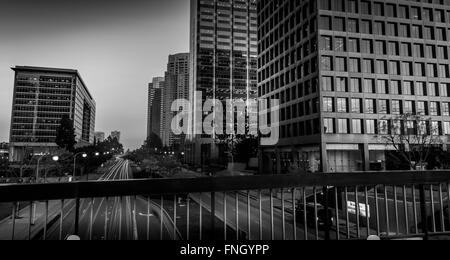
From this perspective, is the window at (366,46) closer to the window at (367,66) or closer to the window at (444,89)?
the window at (367,66)

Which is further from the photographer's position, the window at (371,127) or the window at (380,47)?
the window at (380,47)

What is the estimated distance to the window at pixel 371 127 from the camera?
131ft

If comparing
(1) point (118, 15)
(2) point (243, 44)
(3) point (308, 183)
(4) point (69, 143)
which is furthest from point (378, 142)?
(2) point (243, 44)

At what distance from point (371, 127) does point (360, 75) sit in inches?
305

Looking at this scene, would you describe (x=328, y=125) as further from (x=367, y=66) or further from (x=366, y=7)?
(x=366, y=7)

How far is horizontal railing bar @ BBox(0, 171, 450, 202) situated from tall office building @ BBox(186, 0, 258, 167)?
326 ft

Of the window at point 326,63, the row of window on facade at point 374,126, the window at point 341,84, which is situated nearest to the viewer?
the row of window on facade at point 374,126

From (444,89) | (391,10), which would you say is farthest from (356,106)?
(391,10)

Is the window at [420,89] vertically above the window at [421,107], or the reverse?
the window at [420,89]

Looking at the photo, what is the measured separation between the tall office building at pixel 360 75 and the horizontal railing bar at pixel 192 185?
116ft

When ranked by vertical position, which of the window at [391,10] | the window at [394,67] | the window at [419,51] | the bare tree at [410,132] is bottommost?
the bare tree at [410,132]

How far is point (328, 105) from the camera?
39469mm

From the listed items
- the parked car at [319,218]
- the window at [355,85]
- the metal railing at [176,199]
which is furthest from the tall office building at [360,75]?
the metal railing at [176,199]
